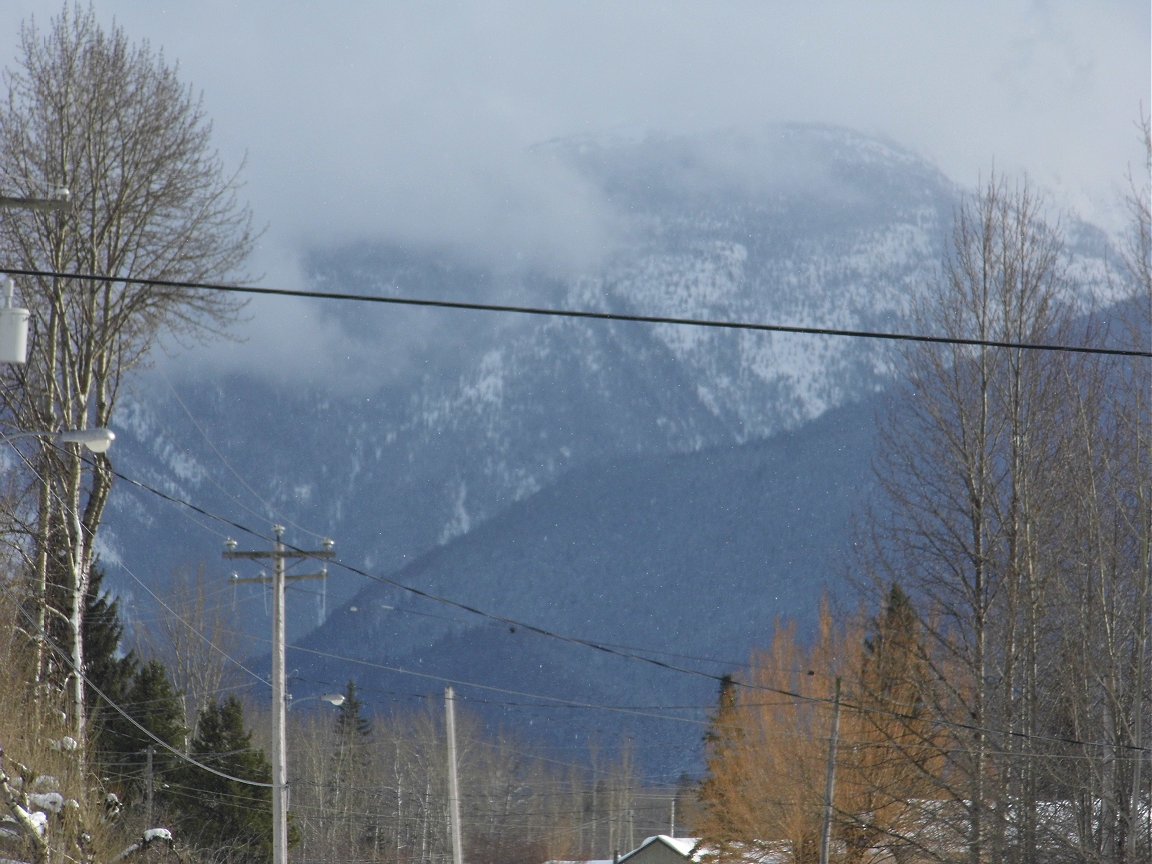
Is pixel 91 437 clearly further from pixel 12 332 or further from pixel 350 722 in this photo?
pixel 350 722

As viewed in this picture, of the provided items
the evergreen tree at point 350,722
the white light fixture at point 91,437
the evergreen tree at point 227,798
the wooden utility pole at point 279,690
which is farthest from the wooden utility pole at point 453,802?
the evergreen tree at point 350,722

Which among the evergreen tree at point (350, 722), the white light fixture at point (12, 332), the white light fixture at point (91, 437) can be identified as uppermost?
the white light fixture at point (12, 332)

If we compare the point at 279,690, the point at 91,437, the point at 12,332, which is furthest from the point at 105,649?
the point at 12,332

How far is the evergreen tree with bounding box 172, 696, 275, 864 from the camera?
3844 cm

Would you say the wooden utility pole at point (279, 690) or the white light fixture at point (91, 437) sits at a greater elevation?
the white light fixture at point (91, 437)

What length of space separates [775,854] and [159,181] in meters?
24.2

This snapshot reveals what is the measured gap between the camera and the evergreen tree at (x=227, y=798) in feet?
126

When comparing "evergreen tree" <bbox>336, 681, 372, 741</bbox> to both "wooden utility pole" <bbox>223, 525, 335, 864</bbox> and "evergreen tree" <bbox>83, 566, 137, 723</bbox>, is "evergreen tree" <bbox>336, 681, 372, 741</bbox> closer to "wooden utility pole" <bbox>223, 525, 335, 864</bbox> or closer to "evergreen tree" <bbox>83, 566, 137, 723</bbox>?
"evergreen tree" <bbox>83, 566, 137, 723</bbox>

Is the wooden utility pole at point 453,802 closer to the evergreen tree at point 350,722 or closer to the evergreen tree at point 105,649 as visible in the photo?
the evergreen tree at point 105,649

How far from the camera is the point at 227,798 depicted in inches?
1523

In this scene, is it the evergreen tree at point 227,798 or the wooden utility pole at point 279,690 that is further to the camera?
the evergreen tree at point 227,798

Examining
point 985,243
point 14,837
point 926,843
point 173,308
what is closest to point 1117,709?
point 926,843

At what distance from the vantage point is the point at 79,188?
27.0m

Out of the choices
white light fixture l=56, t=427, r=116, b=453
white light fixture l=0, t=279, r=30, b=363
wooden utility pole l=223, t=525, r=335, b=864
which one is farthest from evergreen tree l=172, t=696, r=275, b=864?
white light fixture l=0, t=279, r=30, b=363
